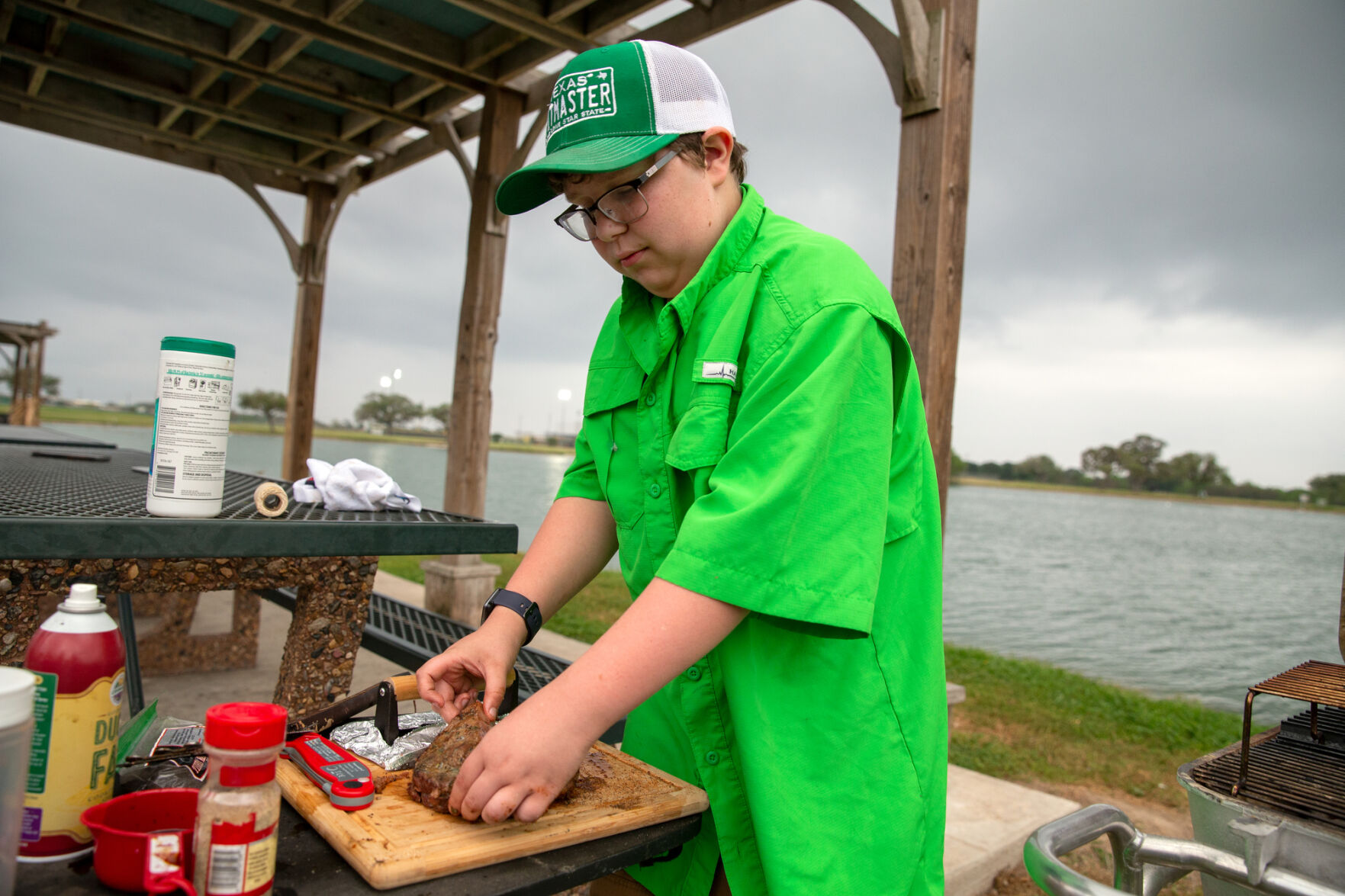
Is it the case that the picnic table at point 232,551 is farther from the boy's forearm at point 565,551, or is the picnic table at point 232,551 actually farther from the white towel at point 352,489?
the boy's forearm at point 565,551

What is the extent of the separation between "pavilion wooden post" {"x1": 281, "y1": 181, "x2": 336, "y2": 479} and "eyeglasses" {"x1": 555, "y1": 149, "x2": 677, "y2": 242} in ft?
28.8

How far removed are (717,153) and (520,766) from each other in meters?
0.86

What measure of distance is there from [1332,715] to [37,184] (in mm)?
47131

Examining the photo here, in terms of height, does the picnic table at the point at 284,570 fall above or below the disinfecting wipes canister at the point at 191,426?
below

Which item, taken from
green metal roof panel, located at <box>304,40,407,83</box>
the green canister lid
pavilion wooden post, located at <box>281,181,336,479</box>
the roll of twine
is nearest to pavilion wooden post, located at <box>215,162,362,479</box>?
pavilion wooden post, located at <box>281,181,336,479</box>

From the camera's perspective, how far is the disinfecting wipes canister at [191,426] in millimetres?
1144

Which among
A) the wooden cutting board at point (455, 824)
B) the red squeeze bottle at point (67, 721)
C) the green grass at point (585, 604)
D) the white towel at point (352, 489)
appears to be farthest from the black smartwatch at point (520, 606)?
the green grass at point (585, 604)

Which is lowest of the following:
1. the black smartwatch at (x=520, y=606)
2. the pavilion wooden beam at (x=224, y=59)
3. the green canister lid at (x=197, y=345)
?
the black smartwatch at (x=520, y=606)

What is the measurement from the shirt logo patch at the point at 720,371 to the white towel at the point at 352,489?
121cm

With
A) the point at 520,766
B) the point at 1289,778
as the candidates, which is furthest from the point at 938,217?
the point at 520,766

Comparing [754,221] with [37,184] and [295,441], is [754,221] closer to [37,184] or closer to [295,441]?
[295,441]

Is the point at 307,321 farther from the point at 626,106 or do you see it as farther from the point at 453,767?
the point at 453,767

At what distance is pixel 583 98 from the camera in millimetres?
1093

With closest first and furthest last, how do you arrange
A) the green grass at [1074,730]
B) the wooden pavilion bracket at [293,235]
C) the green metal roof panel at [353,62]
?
the green grass at [1074,730] → the green metal roof panel at [353,62] → the wooden pavilion bracket at [293,235]
